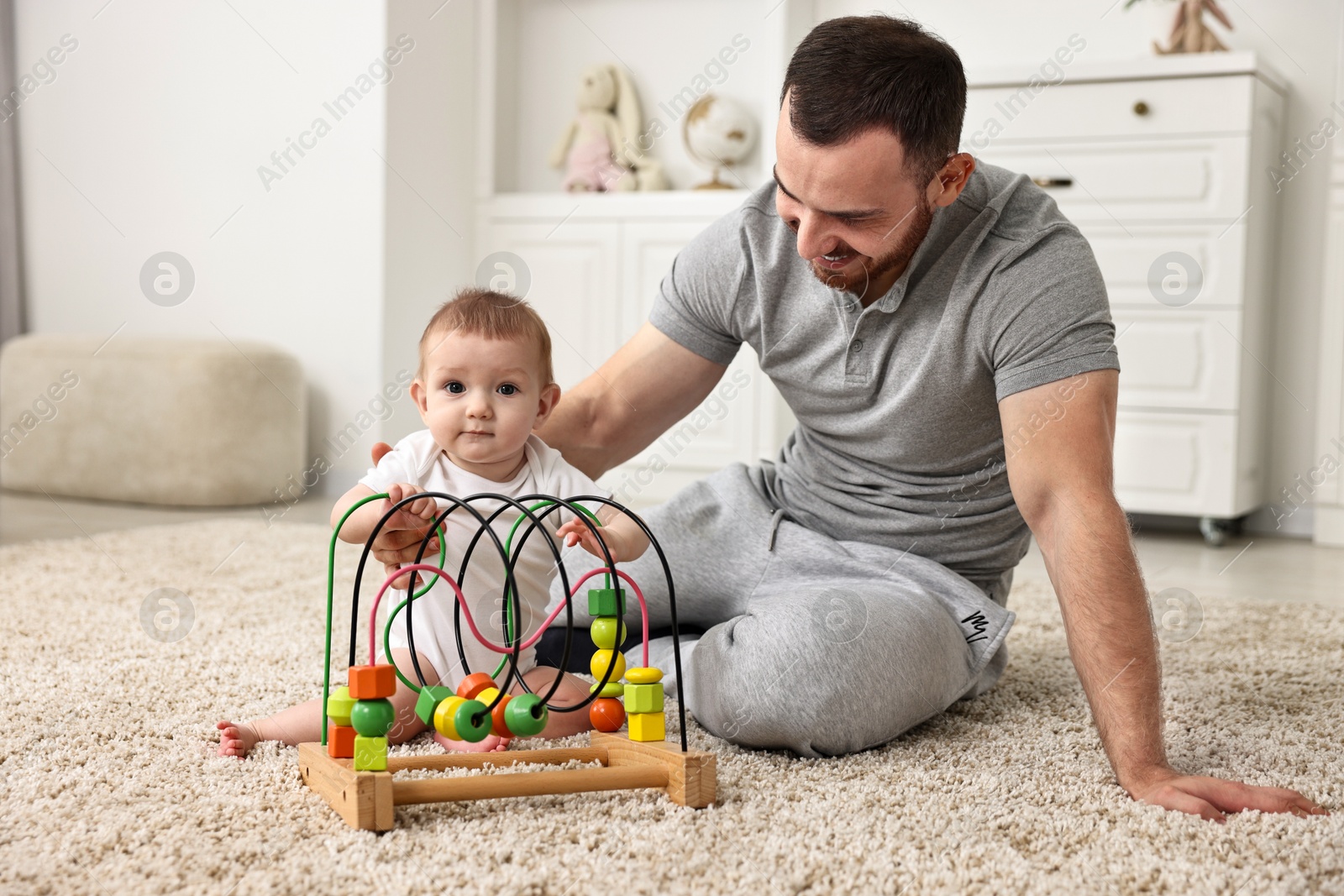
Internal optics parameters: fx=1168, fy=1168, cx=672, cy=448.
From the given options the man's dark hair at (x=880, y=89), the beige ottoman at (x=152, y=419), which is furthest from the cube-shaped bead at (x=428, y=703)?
the beige ottoman at (x=152, y=419)

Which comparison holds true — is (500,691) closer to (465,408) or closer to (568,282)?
(465,408)

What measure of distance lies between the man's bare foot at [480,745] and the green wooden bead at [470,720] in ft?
0.44

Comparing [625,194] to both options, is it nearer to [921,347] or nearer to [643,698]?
[921,347]

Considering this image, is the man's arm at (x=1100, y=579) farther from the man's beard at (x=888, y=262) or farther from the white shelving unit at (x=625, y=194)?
the white shelving unit at (x=625, y=194)

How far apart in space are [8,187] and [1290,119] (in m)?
3.24

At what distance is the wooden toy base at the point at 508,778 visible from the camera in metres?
0.80

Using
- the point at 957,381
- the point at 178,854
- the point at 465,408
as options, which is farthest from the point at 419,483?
the point at 957,381

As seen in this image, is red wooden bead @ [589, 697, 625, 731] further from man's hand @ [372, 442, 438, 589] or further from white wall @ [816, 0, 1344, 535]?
white wall @ [816, 0, 1344, 535]

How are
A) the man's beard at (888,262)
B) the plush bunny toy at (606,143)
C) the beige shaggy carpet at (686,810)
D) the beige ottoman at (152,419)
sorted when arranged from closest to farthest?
the beige shaggy carpet at (686,810), the man's beard at (888,262), the beige ottoman at (152,419), the plush bunny toy at (606,143)

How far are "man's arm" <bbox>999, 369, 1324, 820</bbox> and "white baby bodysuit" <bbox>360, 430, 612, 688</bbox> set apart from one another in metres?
0.37

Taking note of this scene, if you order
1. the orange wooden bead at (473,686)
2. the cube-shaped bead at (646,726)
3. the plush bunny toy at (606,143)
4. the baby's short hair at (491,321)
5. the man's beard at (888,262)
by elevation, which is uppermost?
the plush bunny toy at (606,143)

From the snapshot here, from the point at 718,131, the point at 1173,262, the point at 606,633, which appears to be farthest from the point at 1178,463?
the point at 606,633

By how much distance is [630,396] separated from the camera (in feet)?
4.23

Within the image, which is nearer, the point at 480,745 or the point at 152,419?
the point at 480,745
